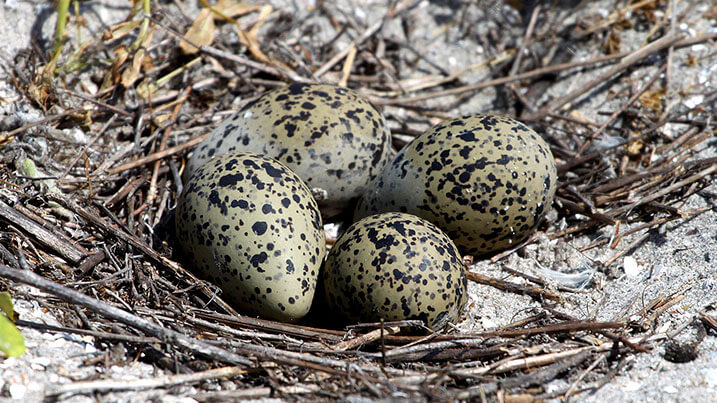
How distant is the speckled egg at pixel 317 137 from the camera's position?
3107 millimetres

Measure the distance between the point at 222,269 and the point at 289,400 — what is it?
79 centimetres

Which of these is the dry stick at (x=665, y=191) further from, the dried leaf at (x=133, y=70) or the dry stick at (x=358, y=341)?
the dried leaf at (x=133, y=70)

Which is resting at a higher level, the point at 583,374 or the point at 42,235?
the point at 42,235

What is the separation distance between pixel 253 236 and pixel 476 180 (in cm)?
108

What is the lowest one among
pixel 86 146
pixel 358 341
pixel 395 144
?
pixel 358 341

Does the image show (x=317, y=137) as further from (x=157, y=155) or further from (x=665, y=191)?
(x=665, y=191)

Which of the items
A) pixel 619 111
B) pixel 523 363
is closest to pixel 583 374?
pixel 523 363

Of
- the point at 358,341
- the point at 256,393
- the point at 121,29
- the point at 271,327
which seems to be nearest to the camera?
the point at 256,393

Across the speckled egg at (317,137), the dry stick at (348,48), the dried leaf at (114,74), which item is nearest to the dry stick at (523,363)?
the speckled egg at (317,137)

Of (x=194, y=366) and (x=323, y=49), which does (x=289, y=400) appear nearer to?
(x=194, y=366)

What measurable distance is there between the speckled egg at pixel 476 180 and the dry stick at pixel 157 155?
1.20 meters

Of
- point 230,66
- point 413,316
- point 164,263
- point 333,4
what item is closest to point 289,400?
point 413,316

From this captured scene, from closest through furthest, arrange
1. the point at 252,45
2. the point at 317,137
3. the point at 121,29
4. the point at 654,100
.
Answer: the point at 317,137
the point at 121,29
the point at 654,100
the point at 252,45

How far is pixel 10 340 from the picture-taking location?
6.75ft
